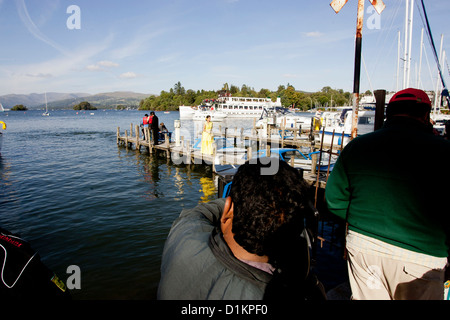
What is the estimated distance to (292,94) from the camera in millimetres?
150375

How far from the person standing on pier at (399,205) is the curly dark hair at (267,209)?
3.40 ft

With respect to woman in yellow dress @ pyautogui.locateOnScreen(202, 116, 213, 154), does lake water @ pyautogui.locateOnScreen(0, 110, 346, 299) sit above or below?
below

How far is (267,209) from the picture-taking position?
1.16 metres

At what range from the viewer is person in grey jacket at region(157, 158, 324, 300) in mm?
1054

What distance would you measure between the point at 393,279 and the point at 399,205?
606 mm

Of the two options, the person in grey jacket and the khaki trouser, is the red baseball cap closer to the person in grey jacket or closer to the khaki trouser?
the khaki trouser

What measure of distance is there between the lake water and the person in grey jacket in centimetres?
496

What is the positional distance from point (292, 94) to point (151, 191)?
151 m

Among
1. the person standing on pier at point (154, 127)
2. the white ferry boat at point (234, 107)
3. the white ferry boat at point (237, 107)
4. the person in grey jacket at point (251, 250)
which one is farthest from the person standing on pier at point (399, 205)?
the white ferry boat at point (237, 107)

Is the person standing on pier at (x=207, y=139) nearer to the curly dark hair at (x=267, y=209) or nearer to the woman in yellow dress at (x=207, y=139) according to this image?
the woman in yellow dress at (x=207, y=139)

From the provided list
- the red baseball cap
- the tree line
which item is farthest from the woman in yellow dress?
the tree line

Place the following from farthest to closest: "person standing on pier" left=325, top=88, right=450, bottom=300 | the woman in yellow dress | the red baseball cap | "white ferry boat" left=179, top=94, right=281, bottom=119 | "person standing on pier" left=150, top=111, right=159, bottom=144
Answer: "white ferry boat" left=179, top=94, right=281, bottom=119 → "person standing on pier" left=150, top=111, right=159, bottom=144 → the woman in yellow dress → the red baseball cap → "person standing on pier" left=325, top=88, right=450, bottom=300

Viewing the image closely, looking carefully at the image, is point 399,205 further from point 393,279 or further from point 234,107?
point 234,107
